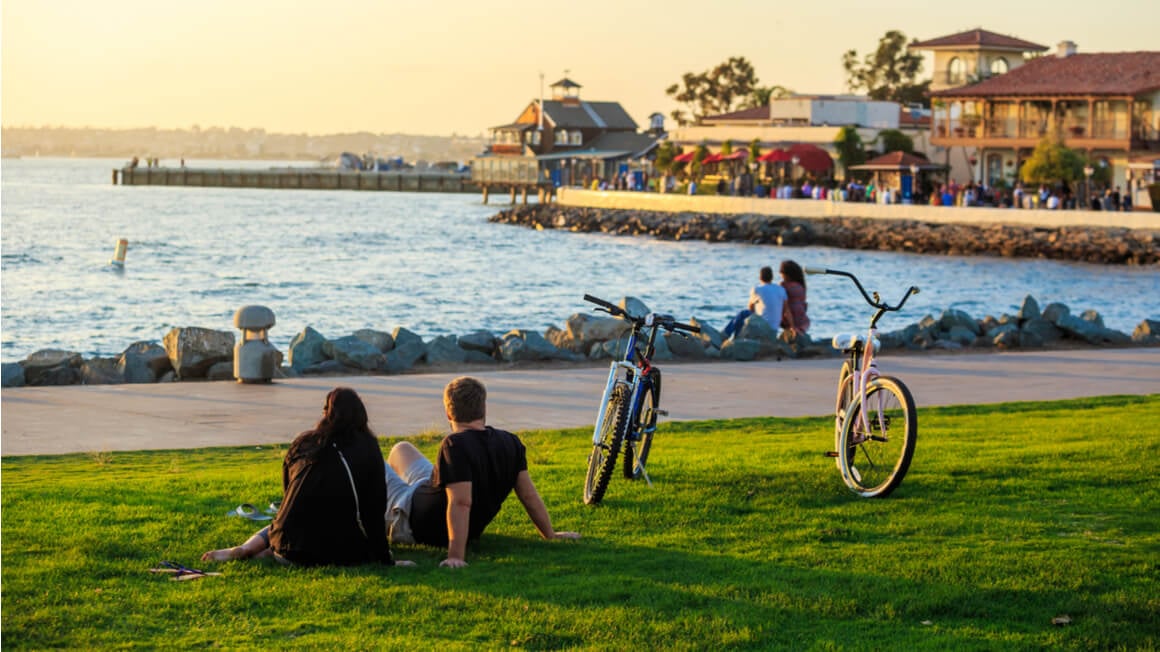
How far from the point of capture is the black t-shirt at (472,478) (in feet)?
25.9

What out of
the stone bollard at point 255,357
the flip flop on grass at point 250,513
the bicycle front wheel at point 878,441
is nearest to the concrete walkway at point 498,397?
the stone bollard at point 255,357

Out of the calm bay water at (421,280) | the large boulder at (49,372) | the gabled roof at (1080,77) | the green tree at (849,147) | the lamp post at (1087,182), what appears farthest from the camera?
the green tree at (849,147)

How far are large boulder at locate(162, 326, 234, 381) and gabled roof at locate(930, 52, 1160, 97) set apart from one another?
59313 millimetres

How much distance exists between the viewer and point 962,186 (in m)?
75.8

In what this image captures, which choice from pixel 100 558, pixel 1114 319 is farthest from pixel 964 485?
pixel 1114 319

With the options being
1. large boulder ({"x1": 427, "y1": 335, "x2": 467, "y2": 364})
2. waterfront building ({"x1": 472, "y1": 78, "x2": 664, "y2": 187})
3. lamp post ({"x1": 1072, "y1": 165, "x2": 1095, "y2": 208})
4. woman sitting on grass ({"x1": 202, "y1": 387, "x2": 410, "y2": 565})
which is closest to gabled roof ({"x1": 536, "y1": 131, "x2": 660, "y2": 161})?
waterfront building ({"x1": 472, "y1": 78, "x2": 664, "y2": 187})

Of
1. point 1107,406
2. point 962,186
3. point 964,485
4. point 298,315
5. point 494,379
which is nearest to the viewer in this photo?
point 964,485

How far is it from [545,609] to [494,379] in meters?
10.3

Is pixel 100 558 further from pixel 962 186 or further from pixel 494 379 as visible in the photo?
pixel 962 186

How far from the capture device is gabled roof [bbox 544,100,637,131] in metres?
126

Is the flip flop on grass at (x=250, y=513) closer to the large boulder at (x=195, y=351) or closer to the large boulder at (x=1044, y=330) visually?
the large boulder at (x=195, y=351)

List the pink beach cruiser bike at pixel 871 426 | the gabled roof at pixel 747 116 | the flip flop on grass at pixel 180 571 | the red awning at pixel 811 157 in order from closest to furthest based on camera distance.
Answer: the flip flop on grass at pixel 180 571 < the pink beach cruiser bike at pixel 871 426 < the red awning at pixel 811 157 < the gabled roof at pixel 747 116

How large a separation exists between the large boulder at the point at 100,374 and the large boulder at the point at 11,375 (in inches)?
26.8

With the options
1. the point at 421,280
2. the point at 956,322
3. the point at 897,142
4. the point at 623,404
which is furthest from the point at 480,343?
the point at 897,142
